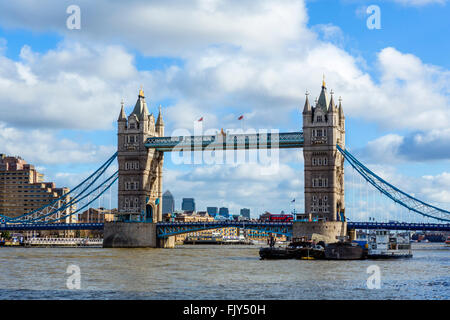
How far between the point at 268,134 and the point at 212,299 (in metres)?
82.6

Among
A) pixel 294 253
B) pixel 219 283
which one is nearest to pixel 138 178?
pixel 294 253

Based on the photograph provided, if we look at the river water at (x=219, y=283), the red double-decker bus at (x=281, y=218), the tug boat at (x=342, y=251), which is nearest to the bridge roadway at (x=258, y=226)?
the tug boat at (x=342, y=251)

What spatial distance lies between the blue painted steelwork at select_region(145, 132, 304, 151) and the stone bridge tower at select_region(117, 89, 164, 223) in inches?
116

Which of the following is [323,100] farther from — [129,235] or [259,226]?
Result: [129,235]

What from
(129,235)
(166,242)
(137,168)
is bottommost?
(166,242)

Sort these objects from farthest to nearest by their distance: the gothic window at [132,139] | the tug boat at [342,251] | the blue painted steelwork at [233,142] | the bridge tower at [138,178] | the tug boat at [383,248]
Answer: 1. the gothic window at [132,139]
2. the bridge tower at [138,178]
3. the blue painted steelwork at [233,142]
4. the tug boat at [383,248]
5. the tug boat at [342,251]

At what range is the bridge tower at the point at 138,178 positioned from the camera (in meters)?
124

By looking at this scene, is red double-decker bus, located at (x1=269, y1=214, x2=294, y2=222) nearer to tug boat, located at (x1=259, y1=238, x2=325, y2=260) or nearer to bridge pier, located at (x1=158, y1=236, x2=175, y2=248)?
bridge pier, located at (x1=158, y1=236, x2=175, y2=248)

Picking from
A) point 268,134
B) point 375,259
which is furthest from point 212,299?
point 268,134

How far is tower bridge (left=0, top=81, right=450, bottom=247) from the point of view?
381 feet

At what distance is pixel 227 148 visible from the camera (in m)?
123

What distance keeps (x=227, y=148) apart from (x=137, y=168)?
61.6 ft

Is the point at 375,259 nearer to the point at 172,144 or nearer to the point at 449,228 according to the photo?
the point at 449,228

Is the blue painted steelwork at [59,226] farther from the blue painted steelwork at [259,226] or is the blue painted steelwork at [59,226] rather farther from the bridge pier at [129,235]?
the bridge pier at [129,235]
